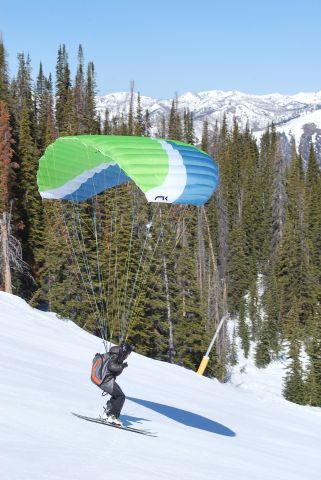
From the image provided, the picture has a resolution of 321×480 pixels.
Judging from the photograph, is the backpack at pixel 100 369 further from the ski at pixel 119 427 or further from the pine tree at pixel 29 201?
the pine tree at pixel 29 201

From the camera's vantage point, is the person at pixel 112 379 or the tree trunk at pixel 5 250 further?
the tree trunk at pixel 5 250

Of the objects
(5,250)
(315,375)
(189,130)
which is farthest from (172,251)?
(189,130)

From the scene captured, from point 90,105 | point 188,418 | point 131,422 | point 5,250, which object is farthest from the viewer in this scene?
point 90,105

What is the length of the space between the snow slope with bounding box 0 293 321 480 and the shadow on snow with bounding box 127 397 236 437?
41mm

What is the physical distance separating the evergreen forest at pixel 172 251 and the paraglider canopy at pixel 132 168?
68 centimetres

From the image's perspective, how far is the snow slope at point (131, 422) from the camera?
7.75 metres

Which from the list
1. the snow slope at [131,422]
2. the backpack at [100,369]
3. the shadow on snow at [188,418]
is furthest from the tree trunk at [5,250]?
the backpack at [100,369]

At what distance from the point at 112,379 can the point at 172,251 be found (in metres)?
23.2

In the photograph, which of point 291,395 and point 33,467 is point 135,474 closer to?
point 33,467

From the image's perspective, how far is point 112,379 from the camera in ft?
33.6

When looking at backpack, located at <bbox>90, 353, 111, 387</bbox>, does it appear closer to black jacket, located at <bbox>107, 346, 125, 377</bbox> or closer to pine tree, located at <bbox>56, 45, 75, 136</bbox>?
black jacket, located at <bbox>107, 346, 125, 377</bbox>

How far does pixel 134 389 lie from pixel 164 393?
3.30 feet

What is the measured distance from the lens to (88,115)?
65.4 m

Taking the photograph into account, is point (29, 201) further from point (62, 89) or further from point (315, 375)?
point (62, 89)
